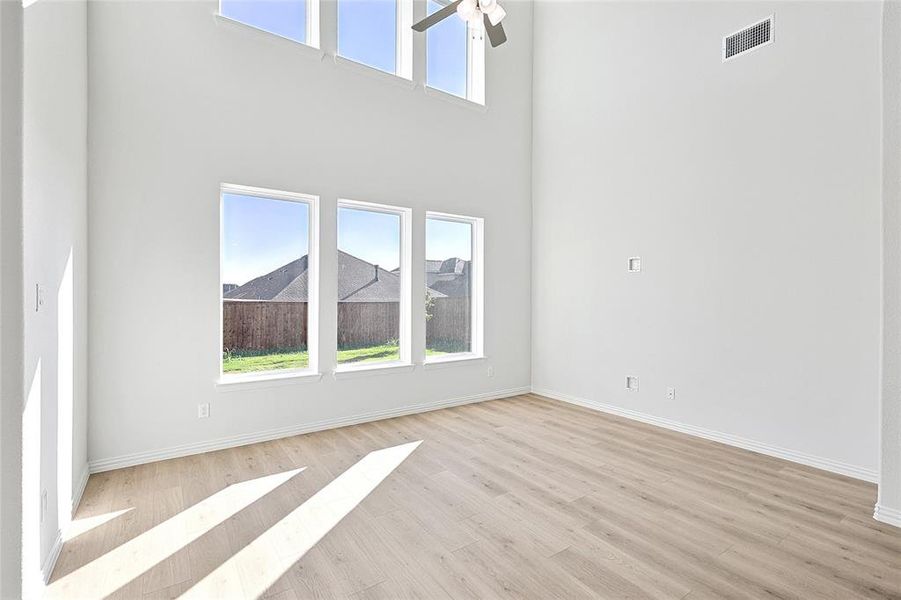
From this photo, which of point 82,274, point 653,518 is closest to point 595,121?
point 653,518

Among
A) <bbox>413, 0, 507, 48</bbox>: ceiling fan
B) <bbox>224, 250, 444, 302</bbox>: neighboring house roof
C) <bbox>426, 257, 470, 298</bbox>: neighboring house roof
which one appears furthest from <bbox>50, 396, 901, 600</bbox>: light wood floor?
<bbox>413, 0, 507, 48</bbox>: ceiling fan

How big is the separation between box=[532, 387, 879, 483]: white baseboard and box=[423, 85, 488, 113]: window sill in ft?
11.6

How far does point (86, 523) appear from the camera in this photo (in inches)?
93.7

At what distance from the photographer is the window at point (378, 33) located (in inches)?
167

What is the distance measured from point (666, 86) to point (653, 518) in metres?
3.87

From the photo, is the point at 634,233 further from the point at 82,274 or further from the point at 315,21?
the point at 82,274

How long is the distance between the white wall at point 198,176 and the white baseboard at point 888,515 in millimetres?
3518

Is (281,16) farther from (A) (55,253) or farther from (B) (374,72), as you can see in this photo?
(A) (55,253)

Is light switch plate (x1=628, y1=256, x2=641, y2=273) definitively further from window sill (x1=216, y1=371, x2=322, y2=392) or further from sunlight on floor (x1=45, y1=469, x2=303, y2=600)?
sunlight on floor (x1=45, y1=469, x2=303, y2=600)

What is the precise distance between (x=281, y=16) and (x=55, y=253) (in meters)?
2.94

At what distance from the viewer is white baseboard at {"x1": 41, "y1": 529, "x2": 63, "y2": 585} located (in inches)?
74.3

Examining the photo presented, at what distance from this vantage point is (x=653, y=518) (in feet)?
8.06

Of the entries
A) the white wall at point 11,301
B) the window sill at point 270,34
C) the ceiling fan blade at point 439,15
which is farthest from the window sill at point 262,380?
the ceiling fan blade at point 439,15

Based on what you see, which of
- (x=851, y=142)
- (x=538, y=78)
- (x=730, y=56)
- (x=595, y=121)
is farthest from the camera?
(x=538, y=78)
